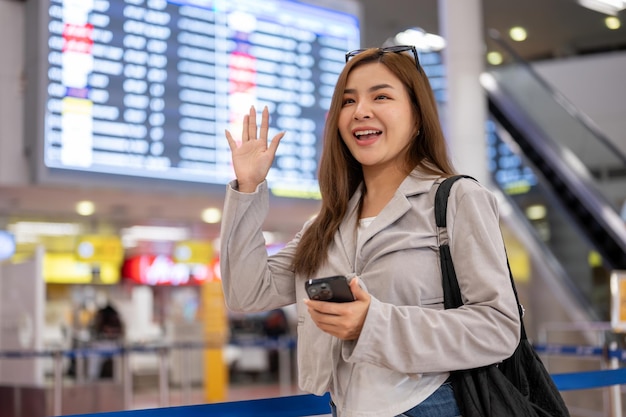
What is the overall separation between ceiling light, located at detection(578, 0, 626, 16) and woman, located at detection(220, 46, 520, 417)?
10.5 m

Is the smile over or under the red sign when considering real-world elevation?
over

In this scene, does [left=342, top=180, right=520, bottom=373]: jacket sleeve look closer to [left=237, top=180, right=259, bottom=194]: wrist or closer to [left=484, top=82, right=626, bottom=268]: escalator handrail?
[left=237, top=180, right=259, bottom=194]: wrist

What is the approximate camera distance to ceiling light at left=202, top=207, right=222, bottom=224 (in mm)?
9895

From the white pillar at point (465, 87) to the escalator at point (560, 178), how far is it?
3.17 metres

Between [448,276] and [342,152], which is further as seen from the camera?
[342,152]

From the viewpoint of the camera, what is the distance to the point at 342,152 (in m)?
1.90

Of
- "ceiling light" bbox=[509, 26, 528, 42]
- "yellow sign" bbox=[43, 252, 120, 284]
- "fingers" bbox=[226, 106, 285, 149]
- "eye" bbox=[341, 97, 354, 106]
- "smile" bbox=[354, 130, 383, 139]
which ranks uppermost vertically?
"ceiling light" bbox=[509, 26, 528, 42]

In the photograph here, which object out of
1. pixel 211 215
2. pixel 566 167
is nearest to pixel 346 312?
pixel 211 215

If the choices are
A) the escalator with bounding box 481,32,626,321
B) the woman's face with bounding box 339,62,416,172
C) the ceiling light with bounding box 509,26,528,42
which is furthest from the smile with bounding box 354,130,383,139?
the ceiling light with bounding box 509,26,528,42

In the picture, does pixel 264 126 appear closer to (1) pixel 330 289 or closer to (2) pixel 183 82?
(1) pixel 330 289

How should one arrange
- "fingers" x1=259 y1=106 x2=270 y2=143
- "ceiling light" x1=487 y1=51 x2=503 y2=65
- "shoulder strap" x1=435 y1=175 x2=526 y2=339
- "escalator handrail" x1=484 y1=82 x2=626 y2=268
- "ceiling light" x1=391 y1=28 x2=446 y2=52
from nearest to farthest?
"shoulder strap" x1=435 y1=175 x2=526 y2=339
"fingers" x1=259 y1=106 x2=270 y2=143
"escalator handrail" x1=484 y1=82 x2=626 y2=268
"ceiling light" x1=391 y1=28 x2=446 y2=52
"ceiling light" x1=487 y1=51 x2=503 y2=65

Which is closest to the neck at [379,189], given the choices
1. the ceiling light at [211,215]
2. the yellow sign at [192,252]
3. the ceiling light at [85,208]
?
the ceiling light at [85,208]

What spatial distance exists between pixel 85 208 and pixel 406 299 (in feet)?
27.6

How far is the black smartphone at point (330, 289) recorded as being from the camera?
4.57ft
